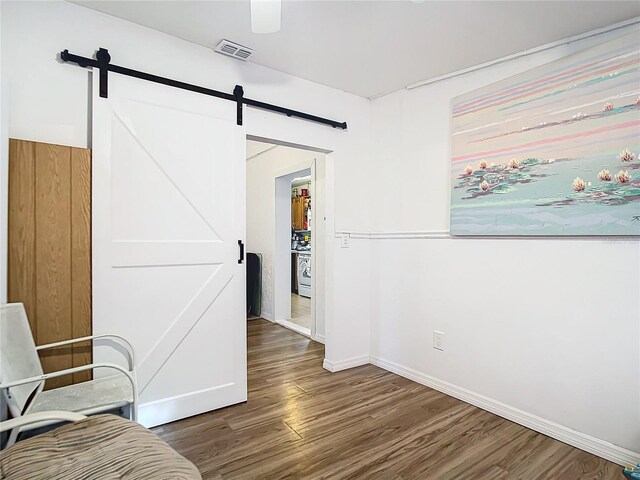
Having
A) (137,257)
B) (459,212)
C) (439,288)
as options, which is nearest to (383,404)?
(439,288)

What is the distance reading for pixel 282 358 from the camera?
3.60 metres

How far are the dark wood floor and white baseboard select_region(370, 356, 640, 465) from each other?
0.05 metres

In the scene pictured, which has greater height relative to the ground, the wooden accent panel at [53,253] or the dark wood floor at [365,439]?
the wooden accent panel at [53,253]

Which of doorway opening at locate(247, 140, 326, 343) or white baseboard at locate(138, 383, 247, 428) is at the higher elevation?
doorway opening at locate(247, 140, 326, 343)

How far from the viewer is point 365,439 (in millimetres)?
2141

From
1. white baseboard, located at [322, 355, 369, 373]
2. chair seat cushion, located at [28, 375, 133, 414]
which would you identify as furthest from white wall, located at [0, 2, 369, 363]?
chair seat cushion, located at [28, 375, 133, 414]

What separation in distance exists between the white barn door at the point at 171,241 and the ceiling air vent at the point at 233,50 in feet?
1.17

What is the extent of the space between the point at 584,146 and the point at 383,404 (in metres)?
2.17

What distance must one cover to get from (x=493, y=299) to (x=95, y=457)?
2.45 meters

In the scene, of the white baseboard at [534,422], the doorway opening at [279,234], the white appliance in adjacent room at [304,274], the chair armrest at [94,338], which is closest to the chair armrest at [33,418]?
the chair armrest at [94,338]

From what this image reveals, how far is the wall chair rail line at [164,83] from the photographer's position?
204 cm

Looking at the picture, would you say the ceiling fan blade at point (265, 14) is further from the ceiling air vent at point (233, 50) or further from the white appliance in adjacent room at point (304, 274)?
the white appliance in adjacent room at point (304, 274)

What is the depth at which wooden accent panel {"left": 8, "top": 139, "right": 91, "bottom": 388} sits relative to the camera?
1804 millimetres

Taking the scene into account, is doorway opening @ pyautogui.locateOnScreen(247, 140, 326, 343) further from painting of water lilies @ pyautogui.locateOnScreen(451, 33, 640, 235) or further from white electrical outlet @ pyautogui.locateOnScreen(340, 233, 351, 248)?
painting of water lilies @ pyautogui.locateOnScreen(451, 33, 640, 235)
